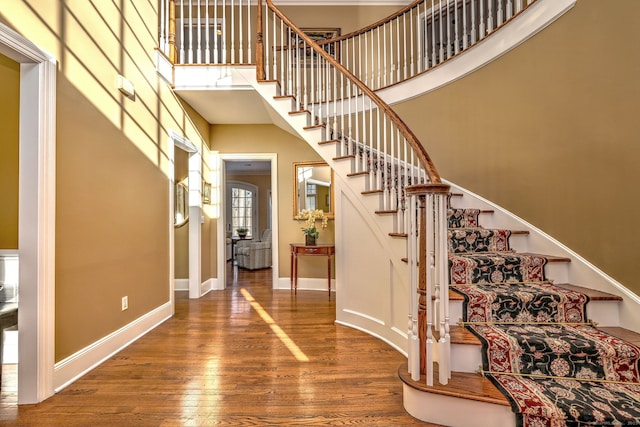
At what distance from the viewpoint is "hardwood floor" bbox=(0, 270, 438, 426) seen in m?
1.89

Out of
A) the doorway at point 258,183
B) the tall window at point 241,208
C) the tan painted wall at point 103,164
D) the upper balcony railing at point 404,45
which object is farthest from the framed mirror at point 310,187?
the tall window at point 241,208

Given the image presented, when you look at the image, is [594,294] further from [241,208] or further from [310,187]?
[241,208]

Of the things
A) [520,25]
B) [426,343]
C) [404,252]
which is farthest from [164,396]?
[520,25]

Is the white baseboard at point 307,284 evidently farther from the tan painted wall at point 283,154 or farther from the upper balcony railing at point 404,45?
the upper balcony railing at point 404,45

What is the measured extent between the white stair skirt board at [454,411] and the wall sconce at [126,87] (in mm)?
3162

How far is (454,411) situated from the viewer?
5.78 ft

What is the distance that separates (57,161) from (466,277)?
117 inches

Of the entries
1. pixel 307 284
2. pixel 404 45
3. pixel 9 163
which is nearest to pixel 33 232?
pixel 9 163

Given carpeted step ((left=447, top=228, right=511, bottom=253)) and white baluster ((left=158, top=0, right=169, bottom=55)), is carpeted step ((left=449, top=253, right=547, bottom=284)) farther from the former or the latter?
white baluster ((left=158, top=0, right=169, bottom=55))

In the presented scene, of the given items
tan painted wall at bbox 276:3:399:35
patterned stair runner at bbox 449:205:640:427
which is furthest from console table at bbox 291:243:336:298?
tan painted wall at bbox 276:3:399:35

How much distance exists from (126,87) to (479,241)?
3.38 meters

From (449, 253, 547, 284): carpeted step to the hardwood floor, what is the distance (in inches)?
32.5

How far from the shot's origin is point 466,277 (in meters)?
2.56

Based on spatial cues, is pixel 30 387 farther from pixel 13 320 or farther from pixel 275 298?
pixel 275 298
